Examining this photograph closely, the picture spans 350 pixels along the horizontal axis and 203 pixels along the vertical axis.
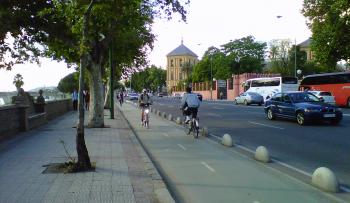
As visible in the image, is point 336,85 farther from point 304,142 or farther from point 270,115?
point 304,142

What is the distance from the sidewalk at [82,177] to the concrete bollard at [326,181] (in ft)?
8.73

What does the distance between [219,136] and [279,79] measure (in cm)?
3633

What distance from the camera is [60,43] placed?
729 inches

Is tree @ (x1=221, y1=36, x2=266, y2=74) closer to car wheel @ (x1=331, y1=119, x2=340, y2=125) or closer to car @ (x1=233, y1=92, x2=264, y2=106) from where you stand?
car @ (x1=233, y1=92, x2=264, y2=106)

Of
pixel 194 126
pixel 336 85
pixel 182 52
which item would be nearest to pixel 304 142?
pixel 194 126

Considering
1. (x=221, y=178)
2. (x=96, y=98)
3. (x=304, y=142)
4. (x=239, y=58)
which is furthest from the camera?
(x=239, y=58)

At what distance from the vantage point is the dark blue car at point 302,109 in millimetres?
21375

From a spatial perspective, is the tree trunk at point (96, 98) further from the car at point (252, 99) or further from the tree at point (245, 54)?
the tree at point (245, 54)

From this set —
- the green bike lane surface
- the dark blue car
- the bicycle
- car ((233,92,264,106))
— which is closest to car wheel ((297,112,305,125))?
the dark blue car

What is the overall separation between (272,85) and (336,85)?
12.5 metres

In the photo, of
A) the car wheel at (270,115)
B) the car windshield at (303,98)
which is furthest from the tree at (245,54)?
the car windshield at (303,98)

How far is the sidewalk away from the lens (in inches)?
291

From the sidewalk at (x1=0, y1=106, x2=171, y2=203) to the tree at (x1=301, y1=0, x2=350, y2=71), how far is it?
32233 mm

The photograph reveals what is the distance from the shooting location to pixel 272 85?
54062 mm
